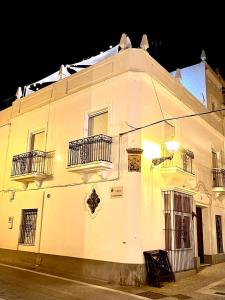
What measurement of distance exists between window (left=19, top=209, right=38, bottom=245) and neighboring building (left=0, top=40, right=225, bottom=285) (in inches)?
1.7

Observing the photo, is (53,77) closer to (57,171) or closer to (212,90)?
(57,171)

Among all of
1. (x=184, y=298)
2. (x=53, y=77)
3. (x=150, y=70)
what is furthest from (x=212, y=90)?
(x=184, y=298)

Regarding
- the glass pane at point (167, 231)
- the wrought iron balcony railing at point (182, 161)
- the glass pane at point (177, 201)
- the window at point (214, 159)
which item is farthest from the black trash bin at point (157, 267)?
the window at point (214, 159)

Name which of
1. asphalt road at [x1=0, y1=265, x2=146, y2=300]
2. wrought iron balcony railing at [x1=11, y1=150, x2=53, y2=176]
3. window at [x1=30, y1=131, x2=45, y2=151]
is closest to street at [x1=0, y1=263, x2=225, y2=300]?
asphalt road at [x1=0, y1=265, x2=146, y2=300]

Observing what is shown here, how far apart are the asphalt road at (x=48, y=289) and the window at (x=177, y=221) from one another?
10.2 feet

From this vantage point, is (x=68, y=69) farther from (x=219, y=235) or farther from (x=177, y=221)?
(x=219, y=235)

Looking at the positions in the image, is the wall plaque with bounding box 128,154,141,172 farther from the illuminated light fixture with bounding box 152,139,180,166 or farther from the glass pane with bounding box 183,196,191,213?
the glass pane with bounding box 183,196,191,213

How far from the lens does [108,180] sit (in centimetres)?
1026

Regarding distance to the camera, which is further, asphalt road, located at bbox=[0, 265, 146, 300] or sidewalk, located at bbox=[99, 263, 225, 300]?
sidewalk, located at bbox=[99, 263, 225, 300]

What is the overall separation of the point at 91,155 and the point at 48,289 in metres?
4.37

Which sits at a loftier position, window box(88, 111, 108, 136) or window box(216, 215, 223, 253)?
window box(88, 111, 108, 136)

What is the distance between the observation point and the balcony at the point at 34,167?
40.4 feet

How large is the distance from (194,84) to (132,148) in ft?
31.1

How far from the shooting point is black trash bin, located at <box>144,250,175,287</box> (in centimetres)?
905
